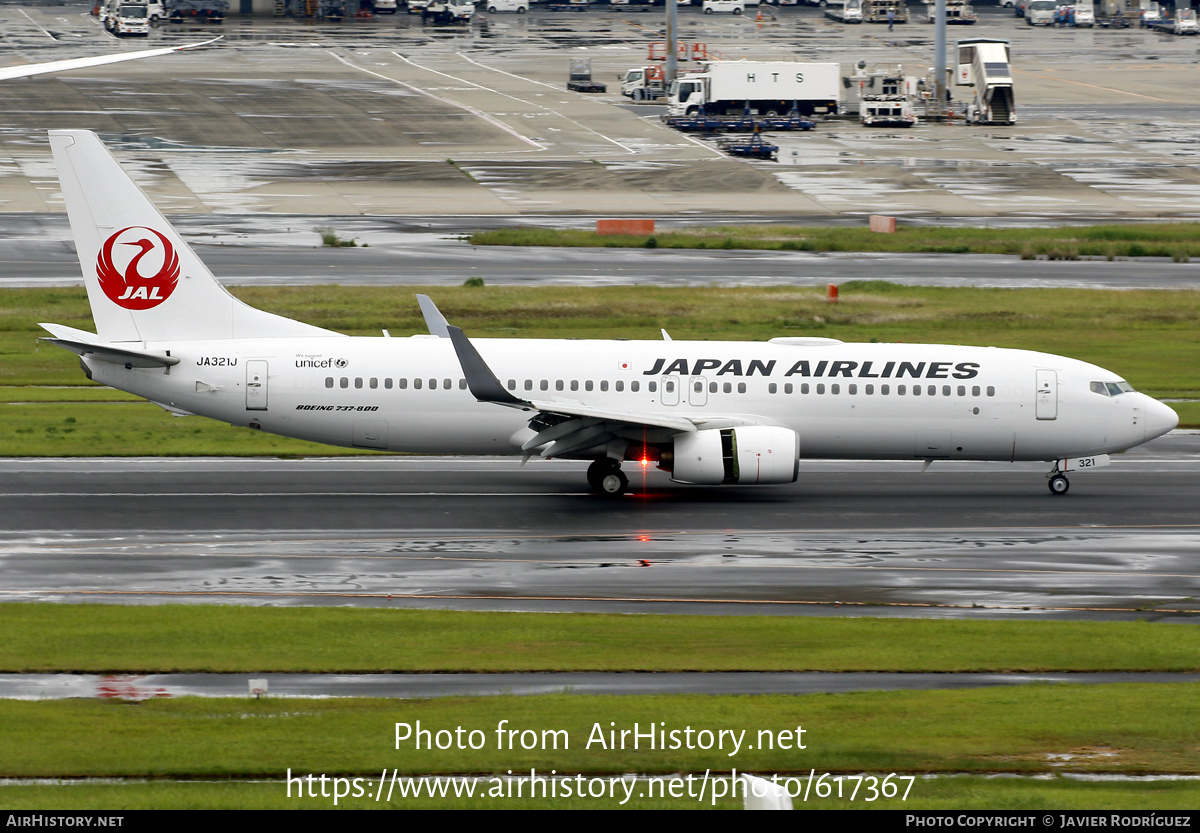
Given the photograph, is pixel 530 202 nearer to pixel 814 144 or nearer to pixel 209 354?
pixel 814 144

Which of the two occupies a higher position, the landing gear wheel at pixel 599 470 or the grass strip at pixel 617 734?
the grass strip at pixel 617 734

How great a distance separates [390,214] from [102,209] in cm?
5203

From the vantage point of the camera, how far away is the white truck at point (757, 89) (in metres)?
128

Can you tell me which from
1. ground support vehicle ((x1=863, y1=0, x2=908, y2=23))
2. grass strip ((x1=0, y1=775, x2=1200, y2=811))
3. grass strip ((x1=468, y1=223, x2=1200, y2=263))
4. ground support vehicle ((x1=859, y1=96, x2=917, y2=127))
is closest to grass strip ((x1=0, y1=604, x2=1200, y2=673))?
grass strip ((x1=0, y1=775, x2=1200, y2=811))

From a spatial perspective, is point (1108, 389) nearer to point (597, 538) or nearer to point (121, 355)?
point (597, 538)

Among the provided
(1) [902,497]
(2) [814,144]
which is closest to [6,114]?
(2) [814,144]

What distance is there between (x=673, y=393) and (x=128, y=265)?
49.0 feet

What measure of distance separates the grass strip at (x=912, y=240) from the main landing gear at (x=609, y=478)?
4396 centimetres

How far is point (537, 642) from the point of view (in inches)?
1024

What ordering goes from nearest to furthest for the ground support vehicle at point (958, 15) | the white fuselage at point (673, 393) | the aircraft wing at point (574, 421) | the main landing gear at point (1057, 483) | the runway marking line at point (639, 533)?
1. the runway marking line at point (639, 533)
2. the aircraft wing at point (574, 421)
3. the white fuselage at point (673, 393)
4. the main landing gear at point (1057, 483)
5. the ground support vehicle at point (958, 15)

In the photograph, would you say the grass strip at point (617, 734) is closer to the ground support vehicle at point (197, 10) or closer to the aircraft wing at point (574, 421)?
the aircraft wing at point (574, 421)

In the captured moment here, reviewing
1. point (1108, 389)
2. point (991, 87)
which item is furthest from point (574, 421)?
point (991, 87)

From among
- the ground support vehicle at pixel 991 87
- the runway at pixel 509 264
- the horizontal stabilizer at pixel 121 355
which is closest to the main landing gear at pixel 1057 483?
the horizontal stabilizer at pixel 121 355
